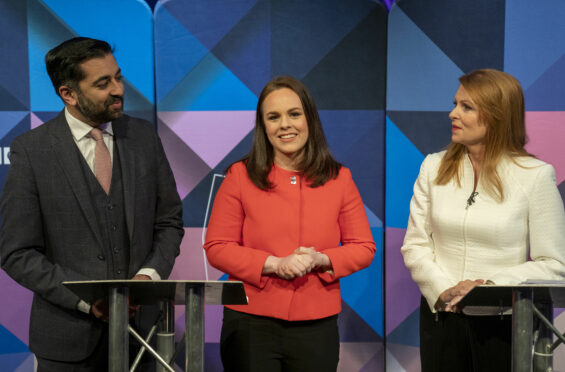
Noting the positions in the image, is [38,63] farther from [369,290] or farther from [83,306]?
[369,290]

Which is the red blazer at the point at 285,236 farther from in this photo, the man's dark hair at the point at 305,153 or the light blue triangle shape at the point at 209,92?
the light blue triangle shape at the point at 209,92

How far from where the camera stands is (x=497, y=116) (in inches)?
91.3

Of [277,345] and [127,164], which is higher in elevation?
[127,164]

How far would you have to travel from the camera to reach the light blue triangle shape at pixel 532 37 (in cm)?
310

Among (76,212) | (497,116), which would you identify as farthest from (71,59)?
(497,116)

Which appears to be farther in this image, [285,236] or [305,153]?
[305,153]

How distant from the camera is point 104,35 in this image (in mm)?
3484

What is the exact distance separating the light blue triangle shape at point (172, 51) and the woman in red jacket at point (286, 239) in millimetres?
1332

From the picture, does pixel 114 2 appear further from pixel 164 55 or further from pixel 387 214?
pixel 387 214

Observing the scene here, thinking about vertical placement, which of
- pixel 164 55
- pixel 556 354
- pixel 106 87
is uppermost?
pixel 164 55

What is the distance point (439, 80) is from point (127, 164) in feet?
6.55

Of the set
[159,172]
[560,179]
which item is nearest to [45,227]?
[159,172]

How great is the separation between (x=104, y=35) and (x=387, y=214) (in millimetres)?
2099

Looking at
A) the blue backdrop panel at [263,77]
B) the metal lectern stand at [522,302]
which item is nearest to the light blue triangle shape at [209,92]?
the blue backdrop panel at [263,77]
